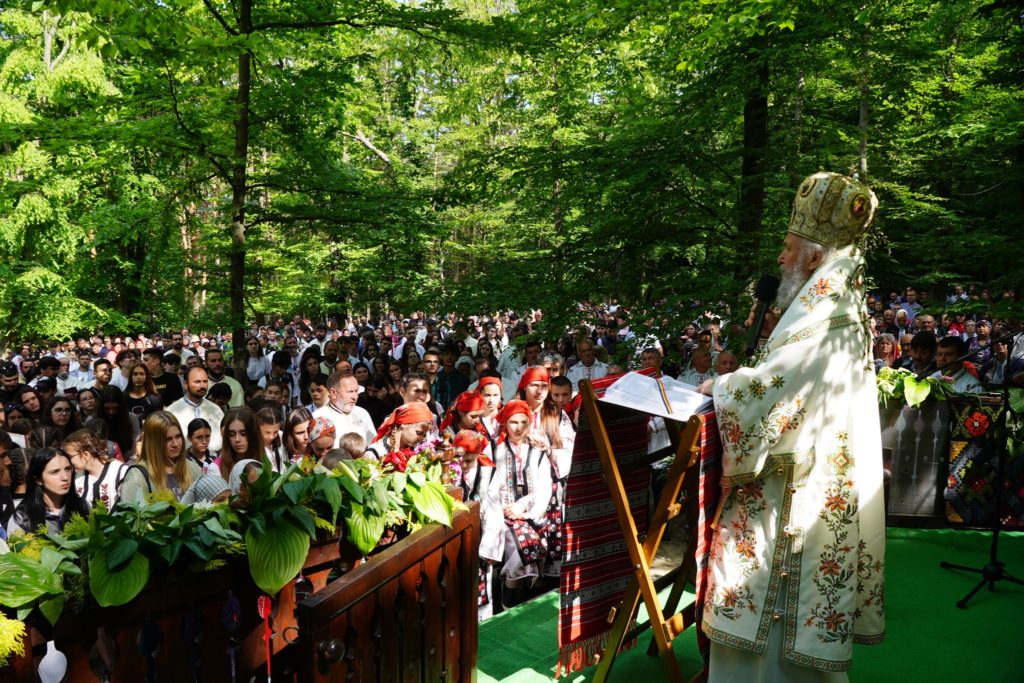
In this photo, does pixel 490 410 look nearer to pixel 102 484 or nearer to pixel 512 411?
pixel 512 411

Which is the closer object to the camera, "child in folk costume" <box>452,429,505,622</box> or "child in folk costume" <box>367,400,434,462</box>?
"child in folk costume" <box>452,429,505,622</box>

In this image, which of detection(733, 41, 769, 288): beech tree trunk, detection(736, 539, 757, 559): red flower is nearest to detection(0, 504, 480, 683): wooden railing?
detection(736, 539, 757, 559): red flower

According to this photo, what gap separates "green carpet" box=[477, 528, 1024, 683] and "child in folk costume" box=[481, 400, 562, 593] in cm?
38

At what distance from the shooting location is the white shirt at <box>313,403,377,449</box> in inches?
296

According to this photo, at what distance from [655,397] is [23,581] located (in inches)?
86.6

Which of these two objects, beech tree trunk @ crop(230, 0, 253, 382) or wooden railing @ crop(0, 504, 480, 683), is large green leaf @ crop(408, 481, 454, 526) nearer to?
wooden railing @ crop(0, 504, 480, 683)

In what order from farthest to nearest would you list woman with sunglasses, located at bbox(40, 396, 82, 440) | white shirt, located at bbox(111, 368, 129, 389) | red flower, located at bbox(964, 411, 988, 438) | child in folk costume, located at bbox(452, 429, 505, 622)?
white shirt, located at bbox(111, 368, 129, 389)
woman with sunglasses, located at bbox(40, 396, 82, 440)
red flower, located at bbox(964, 411, 988, 438)
child in folk costume, located at bbox(452, 429, 505, 622)

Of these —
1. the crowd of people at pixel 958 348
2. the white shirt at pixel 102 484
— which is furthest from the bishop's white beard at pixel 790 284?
Answer: the white shirt at pixel 102 484

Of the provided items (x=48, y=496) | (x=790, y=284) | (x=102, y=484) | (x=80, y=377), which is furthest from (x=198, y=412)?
(x=80, y=377)

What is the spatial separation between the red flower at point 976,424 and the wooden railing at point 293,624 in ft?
17.0

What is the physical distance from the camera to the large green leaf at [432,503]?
2.81 metres

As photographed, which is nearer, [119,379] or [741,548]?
[741,548]

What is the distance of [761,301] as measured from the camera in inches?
128

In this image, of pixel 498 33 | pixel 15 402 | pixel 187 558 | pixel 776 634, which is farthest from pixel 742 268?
pixel 15 402
